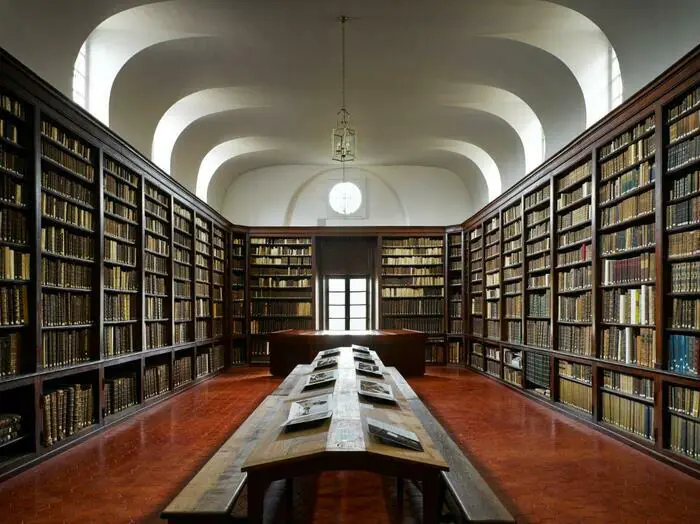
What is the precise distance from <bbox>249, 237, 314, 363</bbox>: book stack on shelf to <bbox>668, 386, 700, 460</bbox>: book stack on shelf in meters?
9.56

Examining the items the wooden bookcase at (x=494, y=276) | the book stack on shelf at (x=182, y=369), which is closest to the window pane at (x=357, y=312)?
the wooden bookcase at (x=494, y=276)

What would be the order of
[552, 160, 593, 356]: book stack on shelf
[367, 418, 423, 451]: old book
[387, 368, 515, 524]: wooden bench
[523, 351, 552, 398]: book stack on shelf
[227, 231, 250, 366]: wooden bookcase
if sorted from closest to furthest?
1. [387, 368, 515, 524]: wooden bench
2. [367, 418, 423, 451]: old book
3. [552, 160, 593, 356]: book stack on shelf
4. [523, 351, 552, 398]: book stack on shelf
5. [227, 231, 250, 366]: wooden bookcase

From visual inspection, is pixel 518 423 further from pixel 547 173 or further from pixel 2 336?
pixel 2 336

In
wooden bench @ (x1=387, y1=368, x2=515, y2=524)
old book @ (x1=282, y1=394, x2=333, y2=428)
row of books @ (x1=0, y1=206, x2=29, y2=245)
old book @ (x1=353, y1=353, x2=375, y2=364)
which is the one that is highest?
row of books @ (x1=0, y1=206, x2=29, y2=245)

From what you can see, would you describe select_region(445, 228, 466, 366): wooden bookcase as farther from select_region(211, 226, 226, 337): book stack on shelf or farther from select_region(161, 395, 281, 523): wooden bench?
select_region(161, 395, 281, 523): wooden bench

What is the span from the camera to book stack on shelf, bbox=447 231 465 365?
14.2 metres

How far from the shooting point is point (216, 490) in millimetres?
3055

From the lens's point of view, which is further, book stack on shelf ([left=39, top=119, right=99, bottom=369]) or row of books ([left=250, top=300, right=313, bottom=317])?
row of books ([left=250, top=300, right=313, bottom=317])

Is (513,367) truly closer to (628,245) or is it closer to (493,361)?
(493,361)

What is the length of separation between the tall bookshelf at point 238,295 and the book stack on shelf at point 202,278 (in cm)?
163

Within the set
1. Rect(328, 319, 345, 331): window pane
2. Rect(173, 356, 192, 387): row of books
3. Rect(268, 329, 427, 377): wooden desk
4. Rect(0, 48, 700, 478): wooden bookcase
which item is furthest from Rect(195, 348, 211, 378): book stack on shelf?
Rect(328, 319, 345, 331): window pane

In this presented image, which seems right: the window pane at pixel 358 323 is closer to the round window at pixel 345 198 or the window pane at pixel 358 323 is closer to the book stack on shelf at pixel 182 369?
the round window at pixel 345 198

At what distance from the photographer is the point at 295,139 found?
501 inches

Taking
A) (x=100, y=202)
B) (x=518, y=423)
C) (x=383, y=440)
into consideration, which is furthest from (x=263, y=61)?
(x=383, y=440)
